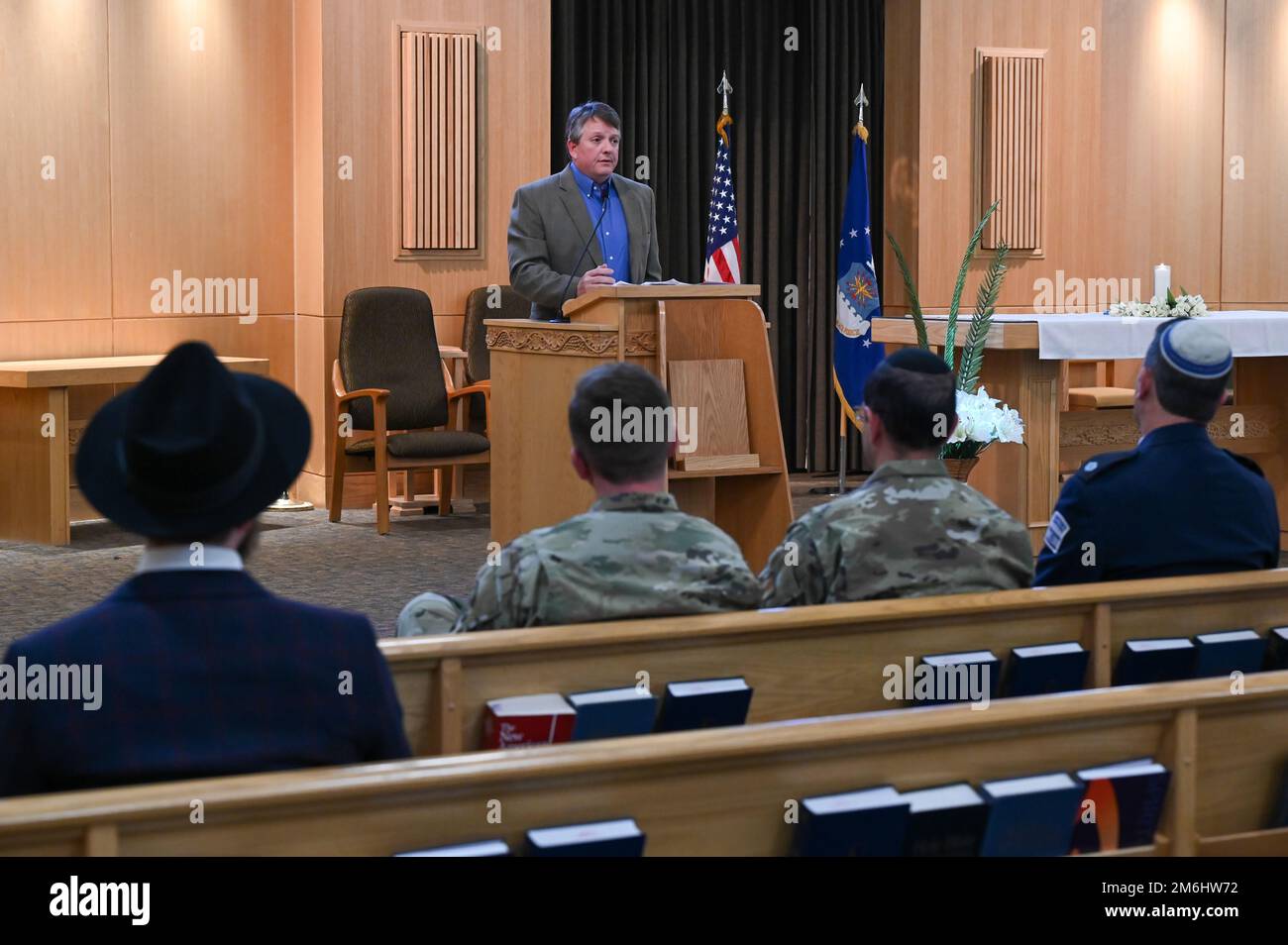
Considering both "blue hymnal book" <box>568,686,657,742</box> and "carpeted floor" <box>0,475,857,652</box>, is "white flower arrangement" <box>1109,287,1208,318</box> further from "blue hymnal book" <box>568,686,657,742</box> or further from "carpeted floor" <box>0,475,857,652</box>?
"blue hymnal book" <box>568,686,657,742</box>

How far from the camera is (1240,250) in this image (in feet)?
36.9

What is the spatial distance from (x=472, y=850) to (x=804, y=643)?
107cm

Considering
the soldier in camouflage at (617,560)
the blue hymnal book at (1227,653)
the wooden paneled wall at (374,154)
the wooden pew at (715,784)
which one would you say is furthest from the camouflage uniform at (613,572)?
the wooden paneled wall at (374,154)

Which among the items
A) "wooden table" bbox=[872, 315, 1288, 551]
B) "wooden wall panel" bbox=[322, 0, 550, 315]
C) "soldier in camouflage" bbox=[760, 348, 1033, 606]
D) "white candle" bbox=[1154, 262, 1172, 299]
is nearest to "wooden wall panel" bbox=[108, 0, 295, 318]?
"wooden wall panel" bbox=[322, 0, 550, 315]

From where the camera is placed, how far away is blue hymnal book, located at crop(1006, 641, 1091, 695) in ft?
9.94

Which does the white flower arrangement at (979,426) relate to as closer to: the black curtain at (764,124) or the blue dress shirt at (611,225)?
the blue dress shirt at (611,225)

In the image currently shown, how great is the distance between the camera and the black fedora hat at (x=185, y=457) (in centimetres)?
203

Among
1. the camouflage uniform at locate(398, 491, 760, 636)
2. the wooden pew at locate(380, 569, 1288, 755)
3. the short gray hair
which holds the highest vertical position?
the short gray hair

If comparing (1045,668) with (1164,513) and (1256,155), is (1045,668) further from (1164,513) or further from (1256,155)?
(1256,155)

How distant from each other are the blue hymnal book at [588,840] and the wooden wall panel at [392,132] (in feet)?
23.9

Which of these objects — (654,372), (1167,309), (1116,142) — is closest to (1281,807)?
(654,372)

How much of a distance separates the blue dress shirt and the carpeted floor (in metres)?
1.48

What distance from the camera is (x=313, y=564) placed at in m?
7.52

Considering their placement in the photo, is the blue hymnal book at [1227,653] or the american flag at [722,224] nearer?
the blue hymnal book at [1227,653]
